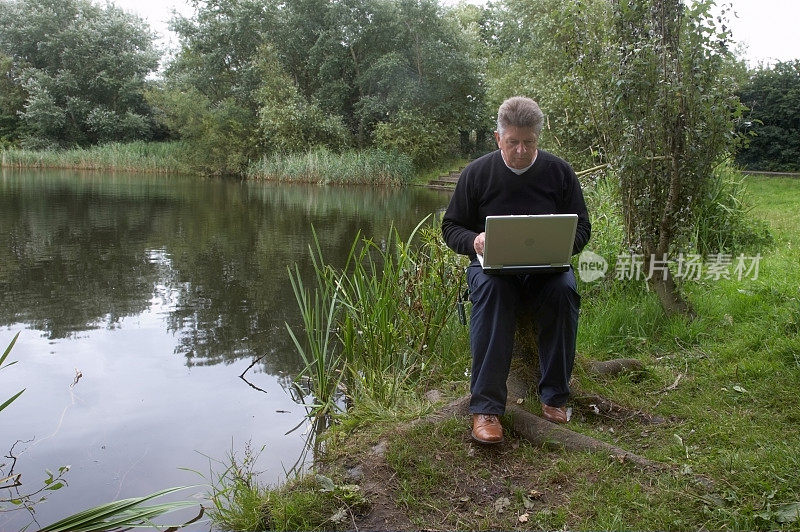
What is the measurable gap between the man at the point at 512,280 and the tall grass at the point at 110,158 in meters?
28.5

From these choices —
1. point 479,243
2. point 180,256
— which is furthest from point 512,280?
point 180,256

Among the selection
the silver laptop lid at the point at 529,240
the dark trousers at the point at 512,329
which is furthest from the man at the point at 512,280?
the silver laptop lid at the point at 529,240

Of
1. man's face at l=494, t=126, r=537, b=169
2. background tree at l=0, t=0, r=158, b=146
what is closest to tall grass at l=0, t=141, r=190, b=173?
background tree at l=0, t=0, r=158, b=146

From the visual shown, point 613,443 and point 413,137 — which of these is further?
point 413,137

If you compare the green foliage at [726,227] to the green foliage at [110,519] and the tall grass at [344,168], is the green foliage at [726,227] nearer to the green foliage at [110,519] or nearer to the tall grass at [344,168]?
the green foliage at [110,519]

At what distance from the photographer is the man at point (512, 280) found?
2.93m

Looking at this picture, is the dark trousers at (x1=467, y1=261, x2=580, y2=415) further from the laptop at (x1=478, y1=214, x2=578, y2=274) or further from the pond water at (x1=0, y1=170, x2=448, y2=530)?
the pond water at (x1=0, y1=170, x2=448, y2=530)

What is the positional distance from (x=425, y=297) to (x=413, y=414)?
1.40 metres

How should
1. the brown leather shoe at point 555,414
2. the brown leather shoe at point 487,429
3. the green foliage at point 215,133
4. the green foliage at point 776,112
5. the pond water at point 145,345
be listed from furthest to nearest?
the green foliage at point 215,133
the green foliage at point 776,112
the pond water at point 145,345
the brown leather shoe at point 555,414
the brown leather shoe at point 487,429

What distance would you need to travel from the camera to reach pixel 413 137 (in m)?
27.8

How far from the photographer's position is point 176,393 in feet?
15.6

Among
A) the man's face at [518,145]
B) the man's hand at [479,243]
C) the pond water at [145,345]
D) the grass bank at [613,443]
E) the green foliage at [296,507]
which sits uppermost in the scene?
the man's face at [518,145]

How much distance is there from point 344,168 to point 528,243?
73.9 feet

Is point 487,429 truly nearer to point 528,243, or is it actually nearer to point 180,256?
point 528,243
